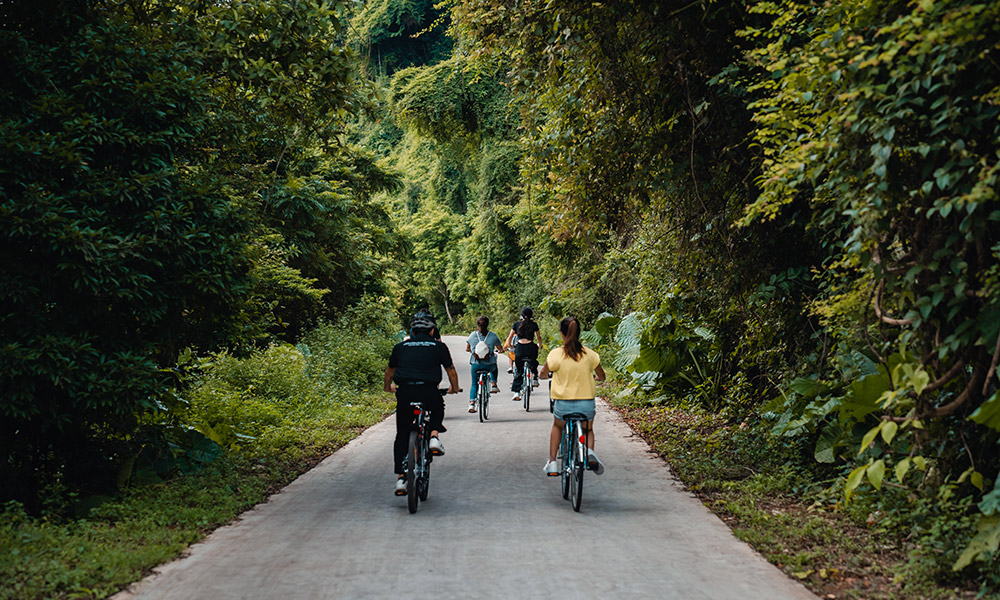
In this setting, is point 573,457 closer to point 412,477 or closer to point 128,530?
point 412,477

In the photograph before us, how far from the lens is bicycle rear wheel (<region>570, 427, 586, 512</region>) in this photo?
7738 millimetres

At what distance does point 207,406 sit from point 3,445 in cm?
473

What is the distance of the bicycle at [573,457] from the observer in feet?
25.6

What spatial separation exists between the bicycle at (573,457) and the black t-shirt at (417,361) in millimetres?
1470

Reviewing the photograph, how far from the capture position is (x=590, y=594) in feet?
17.4

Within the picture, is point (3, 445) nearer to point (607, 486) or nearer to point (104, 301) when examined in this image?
point (104, 301)

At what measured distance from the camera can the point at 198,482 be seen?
28.8ft

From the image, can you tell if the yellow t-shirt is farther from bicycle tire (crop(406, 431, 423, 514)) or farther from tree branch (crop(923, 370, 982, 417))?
tree branch (crop(923, 370, 982, 417))

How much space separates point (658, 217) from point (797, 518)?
6751 mm

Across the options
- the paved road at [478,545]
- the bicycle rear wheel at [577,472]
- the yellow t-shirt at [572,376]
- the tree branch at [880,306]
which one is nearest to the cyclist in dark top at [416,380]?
the paved road at [478,545]

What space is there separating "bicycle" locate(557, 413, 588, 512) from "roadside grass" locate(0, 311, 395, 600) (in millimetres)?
3239

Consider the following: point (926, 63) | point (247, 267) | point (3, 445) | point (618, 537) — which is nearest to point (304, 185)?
point (247, 267)

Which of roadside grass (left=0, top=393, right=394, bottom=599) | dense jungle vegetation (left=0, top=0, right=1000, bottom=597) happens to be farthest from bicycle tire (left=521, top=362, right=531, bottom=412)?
roadside grass (left=0, top=393, right=394, bottom=599)

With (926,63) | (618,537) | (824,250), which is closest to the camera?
(926,63)
